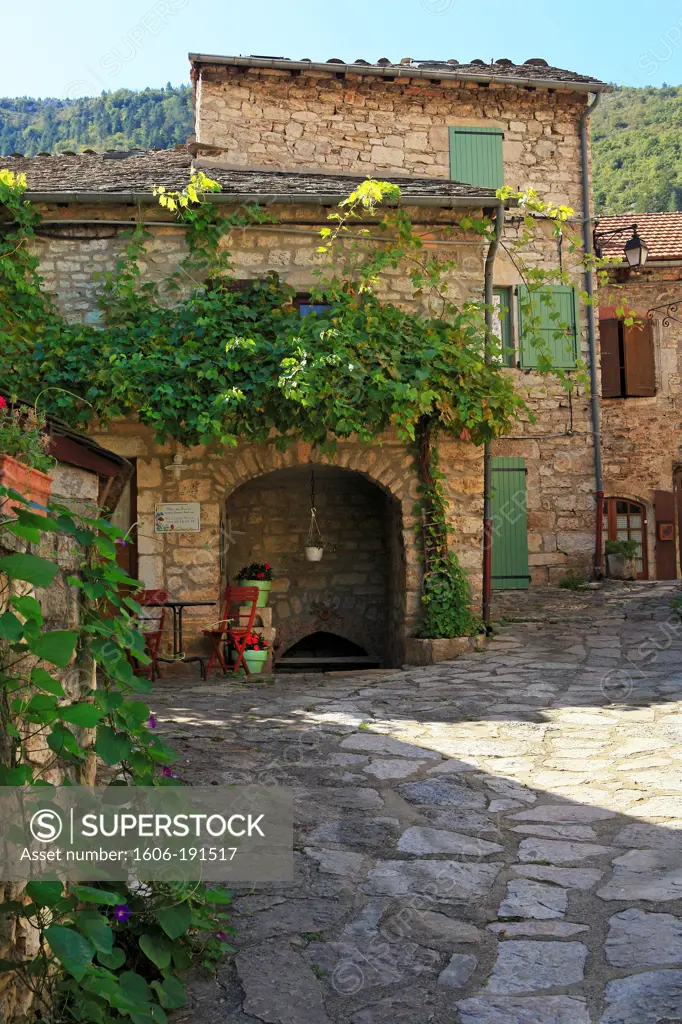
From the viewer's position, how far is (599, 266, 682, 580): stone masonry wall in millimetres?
15164

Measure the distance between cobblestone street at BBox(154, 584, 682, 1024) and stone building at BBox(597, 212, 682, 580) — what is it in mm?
8129

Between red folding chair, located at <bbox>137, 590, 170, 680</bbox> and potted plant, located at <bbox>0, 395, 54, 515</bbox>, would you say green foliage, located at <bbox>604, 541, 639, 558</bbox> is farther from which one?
potted plant, located at <bbox>0, 395, 54, 515</bbox>

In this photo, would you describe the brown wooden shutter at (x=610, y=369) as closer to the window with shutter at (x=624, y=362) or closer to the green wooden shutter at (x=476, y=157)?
the window with shutter at (x=624, y=362)

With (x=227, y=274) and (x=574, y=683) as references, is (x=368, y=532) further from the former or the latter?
(x=574, y=683)

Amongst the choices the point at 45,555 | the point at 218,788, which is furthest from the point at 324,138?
the point at 45,555

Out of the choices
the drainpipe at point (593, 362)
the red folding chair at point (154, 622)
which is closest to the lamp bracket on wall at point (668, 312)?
the drainpipe at point (593, 362)

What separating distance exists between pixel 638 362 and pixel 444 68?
539 centimetres

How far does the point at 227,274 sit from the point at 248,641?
3.74 metres

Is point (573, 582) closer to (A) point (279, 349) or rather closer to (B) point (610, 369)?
(B) point (610, 369)

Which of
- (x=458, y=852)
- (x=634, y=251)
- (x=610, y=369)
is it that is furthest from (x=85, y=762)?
(x=610, y=369)

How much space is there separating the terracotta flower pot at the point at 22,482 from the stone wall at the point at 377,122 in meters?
10.9

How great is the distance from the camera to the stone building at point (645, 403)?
1509 centimetres

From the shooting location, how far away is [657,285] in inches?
607

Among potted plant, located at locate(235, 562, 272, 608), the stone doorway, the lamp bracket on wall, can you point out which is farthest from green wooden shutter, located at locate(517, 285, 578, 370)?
potted plant, located at locate(235, 562, 272, 608)
